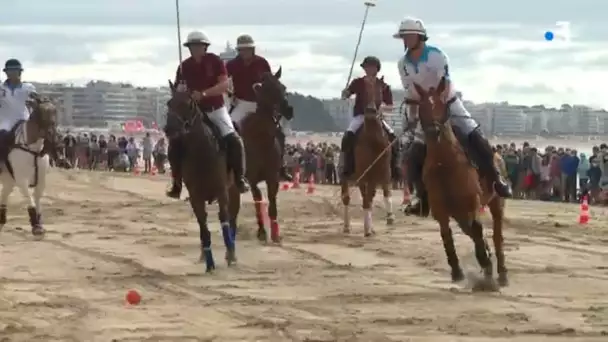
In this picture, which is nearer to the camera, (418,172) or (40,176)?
(418,172)

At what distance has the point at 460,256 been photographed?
58.1 ft

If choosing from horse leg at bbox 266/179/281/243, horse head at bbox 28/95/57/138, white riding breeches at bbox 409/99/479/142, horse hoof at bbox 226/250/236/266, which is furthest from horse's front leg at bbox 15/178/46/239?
white riding breeches at bbox 409/99/479/142

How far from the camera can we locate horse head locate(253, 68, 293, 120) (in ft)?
62.0

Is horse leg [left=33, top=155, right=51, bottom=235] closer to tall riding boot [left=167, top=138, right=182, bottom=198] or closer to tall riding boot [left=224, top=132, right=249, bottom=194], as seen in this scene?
tall riding boot [left=167, top=138, right=182, bottom=198]

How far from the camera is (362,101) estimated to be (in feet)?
69.6

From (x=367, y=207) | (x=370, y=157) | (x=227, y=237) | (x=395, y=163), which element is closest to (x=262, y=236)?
(x=367, y=207)

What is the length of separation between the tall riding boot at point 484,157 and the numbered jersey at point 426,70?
0.59m

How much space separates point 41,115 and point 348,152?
218 inches

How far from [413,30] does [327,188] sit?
23956 millimetres

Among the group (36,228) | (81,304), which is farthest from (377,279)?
(36,228)

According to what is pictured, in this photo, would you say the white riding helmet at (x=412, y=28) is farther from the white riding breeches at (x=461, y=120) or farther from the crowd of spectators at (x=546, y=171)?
the crowd of spectators at (x=546, y=171)

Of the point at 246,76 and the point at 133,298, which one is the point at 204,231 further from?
the point at 246,76

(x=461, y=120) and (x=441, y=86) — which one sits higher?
(x=441, y=86)

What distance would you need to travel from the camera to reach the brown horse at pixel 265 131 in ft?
62.1
